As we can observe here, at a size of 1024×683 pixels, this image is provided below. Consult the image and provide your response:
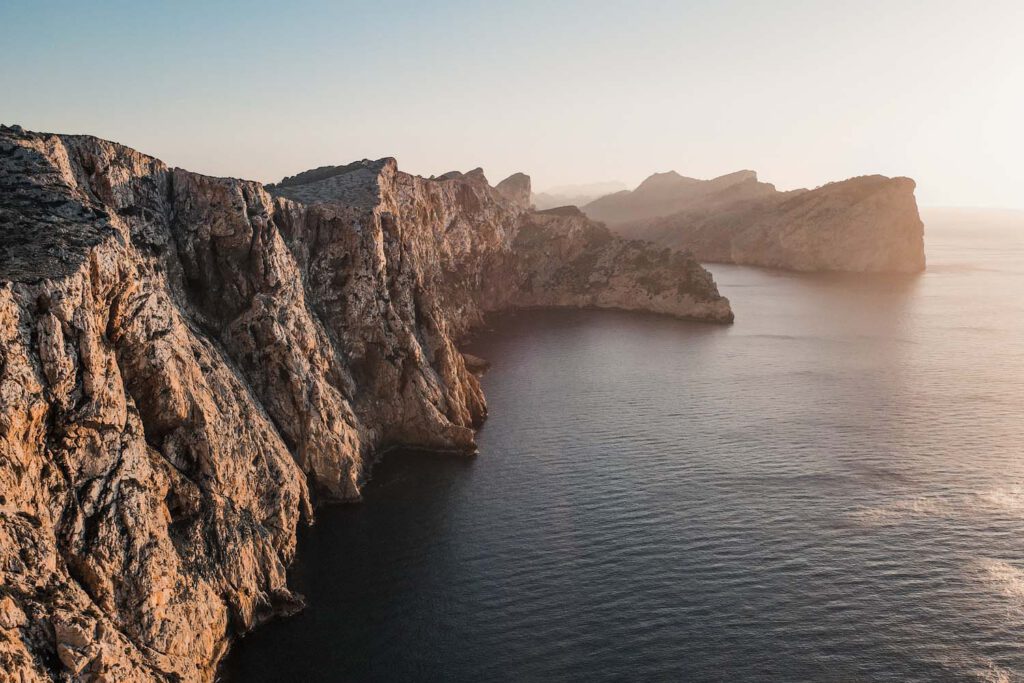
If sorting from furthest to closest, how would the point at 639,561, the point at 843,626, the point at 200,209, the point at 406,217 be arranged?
the point at 406,217, the point at 200,209, the point at 639,561, the point at 843,626

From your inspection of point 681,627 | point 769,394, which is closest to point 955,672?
point 681,627

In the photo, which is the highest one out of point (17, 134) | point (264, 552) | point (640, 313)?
point (17, 134)

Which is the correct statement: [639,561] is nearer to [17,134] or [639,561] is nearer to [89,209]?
[89,209]

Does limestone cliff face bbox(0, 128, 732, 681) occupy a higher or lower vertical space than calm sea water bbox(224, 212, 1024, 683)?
higher

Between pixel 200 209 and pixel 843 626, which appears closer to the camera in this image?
pixel 843 626

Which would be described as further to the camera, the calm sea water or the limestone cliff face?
the calm sea water
